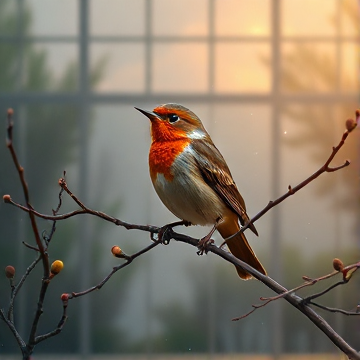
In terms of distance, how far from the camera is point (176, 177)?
672 mm

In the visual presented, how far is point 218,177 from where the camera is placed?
0.70 m

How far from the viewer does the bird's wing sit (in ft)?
2.27

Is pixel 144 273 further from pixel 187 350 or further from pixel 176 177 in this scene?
pixel 176 177

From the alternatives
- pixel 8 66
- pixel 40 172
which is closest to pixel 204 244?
pixel 40 172

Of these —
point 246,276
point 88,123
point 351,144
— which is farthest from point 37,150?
point 351,144

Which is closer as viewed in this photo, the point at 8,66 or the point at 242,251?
the point at 242,251

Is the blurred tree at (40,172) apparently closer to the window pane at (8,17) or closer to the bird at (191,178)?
the window pane at (8,17)

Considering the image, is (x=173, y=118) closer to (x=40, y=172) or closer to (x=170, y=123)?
(x=170, y=123)

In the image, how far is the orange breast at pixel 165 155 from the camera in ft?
2.22

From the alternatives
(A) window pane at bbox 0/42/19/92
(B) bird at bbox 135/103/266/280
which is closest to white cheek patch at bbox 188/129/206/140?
(B) bird at bbox 135/103/266/280

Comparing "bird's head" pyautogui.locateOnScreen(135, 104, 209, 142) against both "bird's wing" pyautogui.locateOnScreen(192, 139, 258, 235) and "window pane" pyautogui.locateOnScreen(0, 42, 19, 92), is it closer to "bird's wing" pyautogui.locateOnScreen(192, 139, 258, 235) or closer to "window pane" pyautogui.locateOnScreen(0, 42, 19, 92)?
"bird's wing" pyautogui.locateOnScreen(192, 139, 258, 235)

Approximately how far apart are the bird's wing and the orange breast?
2 cm

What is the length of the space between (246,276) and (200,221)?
133 mm

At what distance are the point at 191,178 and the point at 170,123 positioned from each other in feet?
0.24
